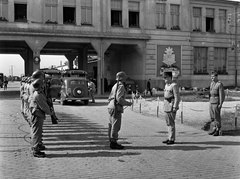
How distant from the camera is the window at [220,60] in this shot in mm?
41125

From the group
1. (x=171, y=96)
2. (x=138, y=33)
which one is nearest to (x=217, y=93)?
(x=171, y=96)

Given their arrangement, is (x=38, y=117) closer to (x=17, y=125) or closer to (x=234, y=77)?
(x=17, y=125)

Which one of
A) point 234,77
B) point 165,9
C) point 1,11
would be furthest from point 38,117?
point 234,77

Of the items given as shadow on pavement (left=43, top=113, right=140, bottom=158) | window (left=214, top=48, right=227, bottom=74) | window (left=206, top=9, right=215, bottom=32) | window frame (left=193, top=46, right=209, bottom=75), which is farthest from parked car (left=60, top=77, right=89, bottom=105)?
window (left=214, top=48, right=227, bottom=74)

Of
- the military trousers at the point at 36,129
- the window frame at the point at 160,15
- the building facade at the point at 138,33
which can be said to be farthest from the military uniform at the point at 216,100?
the window frame at the point at 160,15

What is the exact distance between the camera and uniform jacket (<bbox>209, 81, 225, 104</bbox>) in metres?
11.0

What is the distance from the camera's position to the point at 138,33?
3600cm

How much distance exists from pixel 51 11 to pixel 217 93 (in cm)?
2471

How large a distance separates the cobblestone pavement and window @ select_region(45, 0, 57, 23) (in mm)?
21952

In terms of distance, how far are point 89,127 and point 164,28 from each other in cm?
2622

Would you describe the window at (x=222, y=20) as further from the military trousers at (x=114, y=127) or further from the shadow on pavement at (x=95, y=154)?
the shadow on pavement at (x=95, y=154)

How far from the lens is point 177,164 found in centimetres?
732

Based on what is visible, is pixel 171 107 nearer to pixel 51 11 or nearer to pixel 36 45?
pixel 36 45

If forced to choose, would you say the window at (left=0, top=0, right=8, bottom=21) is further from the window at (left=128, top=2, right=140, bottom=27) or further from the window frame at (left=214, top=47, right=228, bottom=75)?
the window frame at (left=214, top=47, right=228, bottom=75)
